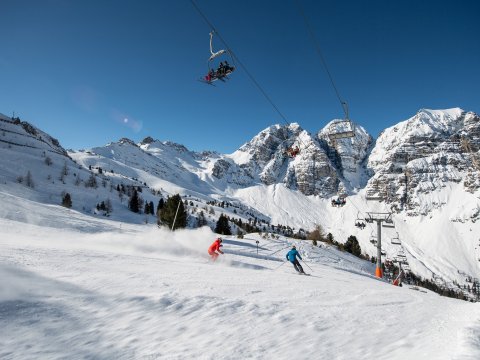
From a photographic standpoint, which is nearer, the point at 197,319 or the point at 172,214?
the point at 197,319

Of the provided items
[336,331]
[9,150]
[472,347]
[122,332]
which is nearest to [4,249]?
[122,332]

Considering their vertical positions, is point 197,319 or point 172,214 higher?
point 172,214

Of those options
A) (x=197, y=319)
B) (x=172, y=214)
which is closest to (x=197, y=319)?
(x=197, y=319)

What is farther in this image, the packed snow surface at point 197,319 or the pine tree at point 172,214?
the pine tree at point 172,214

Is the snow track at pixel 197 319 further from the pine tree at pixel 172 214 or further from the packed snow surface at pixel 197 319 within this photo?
the pine tree at pixel 172 214

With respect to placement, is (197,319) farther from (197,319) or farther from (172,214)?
(172,214)

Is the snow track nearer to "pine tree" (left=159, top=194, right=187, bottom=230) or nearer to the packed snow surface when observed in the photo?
the packed snow surface

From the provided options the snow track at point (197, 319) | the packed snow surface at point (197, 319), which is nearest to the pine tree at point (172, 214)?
the packed snow surface at point (197, 319)

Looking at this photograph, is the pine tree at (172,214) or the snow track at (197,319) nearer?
the snow track at (197,319)

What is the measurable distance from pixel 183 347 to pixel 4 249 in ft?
38.4

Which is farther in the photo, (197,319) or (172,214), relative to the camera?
(172,214)

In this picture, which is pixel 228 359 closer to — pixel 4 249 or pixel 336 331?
pixel 336 331

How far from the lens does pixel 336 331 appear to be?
7.91 m

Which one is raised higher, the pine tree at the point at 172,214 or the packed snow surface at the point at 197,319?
the pine tree at the point at 172,214
